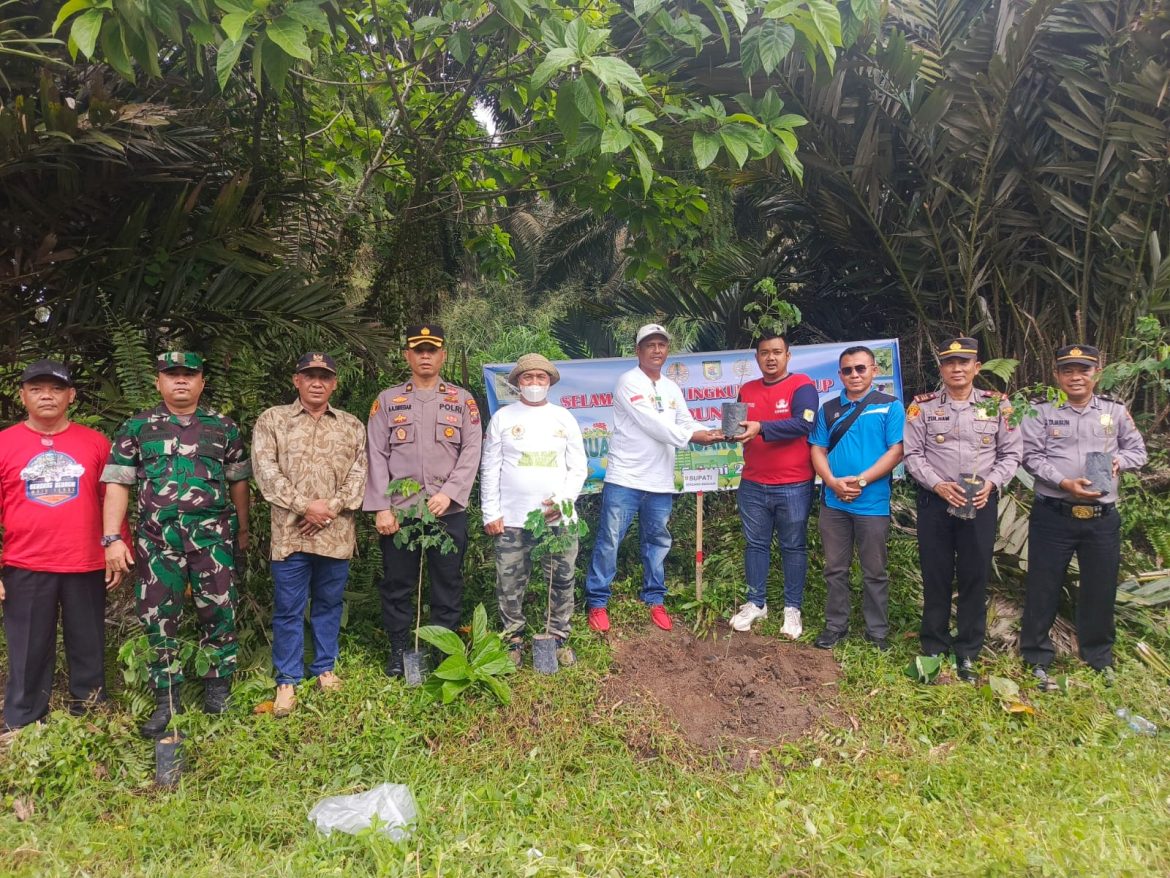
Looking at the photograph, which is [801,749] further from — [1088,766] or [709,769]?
[1088,766]

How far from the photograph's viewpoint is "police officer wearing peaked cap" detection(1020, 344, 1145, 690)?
3924 mm

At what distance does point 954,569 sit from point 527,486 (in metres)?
2.48

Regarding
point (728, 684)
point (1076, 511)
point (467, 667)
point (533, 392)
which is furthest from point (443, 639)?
point (1076, 511)

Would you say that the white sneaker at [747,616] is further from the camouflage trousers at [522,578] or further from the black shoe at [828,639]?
the camouflage trousers at [522,578]

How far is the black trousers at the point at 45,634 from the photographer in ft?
11.4

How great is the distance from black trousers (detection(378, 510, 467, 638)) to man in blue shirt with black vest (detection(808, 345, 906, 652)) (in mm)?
Result: 2186

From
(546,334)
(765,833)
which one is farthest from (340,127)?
(765,833)

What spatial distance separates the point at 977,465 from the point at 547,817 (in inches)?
113

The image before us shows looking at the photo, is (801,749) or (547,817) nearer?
(547,817)

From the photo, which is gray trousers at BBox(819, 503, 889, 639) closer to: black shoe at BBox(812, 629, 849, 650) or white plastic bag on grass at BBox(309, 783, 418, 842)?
black shoe at BBox(812, 629, 849, 650)

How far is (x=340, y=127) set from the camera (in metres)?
5.43

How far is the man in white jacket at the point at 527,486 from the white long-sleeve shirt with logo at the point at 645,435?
46 cm

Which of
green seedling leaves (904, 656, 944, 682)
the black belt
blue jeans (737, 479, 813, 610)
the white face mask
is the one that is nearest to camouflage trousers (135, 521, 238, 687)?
the white face mask

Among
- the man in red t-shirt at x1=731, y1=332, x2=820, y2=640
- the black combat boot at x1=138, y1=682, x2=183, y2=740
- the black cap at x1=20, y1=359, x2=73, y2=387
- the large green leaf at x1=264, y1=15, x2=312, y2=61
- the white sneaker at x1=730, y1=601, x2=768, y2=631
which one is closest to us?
the large green leaf at x1=264, y1=15, x2=312, y2=61
